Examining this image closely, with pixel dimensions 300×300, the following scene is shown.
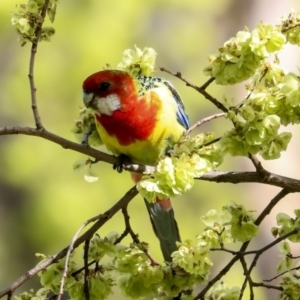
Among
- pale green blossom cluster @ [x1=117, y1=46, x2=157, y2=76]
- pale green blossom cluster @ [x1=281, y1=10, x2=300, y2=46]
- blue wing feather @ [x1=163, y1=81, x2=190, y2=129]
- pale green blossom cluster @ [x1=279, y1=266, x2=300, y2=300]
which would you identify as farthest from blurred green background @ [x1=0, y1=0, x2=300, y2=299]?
pale green blossom cluster @ [x1=281, y1=10, x2=300, y2=46]

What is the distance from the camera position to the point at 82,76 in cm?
320

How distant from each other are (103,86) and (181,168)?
55cm

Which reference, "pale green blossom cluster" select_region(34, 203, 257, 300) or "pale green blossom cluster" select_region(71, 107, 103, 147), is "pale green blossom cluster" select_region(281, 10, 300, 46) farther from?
"pale green blossom cluster" select_region(71, 107, 103, 147)

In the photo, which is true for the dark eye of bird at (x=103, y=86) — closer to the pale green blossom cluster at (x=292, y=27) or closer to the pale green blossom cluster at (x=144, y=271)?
the pale green blossom cluster at (x=144, y=271)

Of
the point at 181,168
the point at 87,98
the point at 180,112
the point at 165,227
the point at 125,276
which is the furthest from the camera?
the point at 165,227

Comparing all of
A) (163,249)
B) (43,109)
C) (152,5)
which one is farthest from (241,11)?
(163,249)

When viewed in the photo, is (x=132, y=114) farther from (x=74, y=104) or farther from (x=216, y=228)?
(x=74, y=104)

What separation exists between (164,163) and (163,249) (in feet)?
2.16

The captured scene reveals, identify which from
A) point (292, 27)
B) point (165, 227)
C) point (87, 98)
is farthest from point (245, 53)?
point (165, 227)

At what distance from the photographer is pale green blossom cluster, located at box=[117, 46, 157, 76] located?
3.81ft

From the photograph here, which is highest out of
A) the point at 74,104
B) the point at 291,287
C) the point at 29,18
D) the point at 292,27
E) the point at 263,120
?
the point at 74,104

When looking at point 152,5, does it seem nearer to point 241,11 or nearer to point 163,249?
point 241,11

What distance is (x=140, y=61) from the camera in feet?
3.81

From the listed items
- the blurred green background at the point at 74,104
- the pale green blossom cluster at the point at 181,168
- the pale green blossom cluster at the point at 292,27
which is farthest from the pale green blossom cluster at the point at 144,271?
the blurred green background at the point at 74,104
